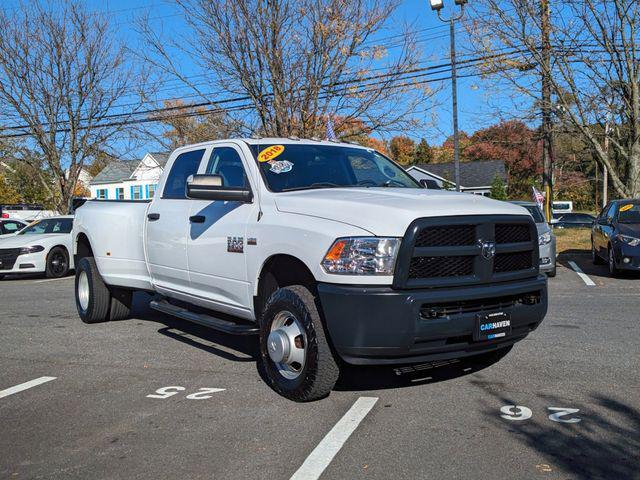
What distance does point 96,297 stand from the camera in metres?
7.77

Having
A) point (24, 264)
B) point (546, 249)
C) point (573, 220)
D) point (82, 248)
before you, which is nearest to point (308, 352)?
point (82, 248)

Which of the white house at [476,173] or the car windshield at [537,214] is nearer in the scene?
the car windshield at [537,214]

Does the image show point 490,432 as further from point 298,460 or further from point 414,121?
point 414,121

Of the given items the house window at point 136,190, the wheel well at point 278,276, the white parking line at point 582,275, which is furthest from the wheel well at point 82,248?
the house window at point 136,190

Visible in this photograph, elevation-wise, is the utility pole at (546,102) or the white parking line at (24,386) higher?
the utility pole at (546,102)

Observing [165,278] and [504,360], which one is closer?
[504,360]

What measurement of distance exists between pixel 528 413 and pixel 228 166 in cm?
326

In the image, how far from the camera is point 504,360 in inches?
224

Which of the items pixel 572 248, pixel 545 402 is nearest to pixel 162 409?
pixel 545 402

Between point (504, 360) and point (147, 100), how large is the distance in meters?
16.4

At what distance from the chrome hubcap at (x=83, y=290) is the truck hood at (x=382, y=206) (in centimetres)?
401

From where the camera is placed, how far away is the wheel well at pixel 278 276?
4.74 metres

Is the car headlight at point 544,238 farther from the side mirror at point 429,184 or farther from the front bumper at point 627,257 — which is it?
the side mirror at point 429,184

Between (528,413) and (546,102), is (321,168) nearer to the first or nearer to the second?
(528,413)
